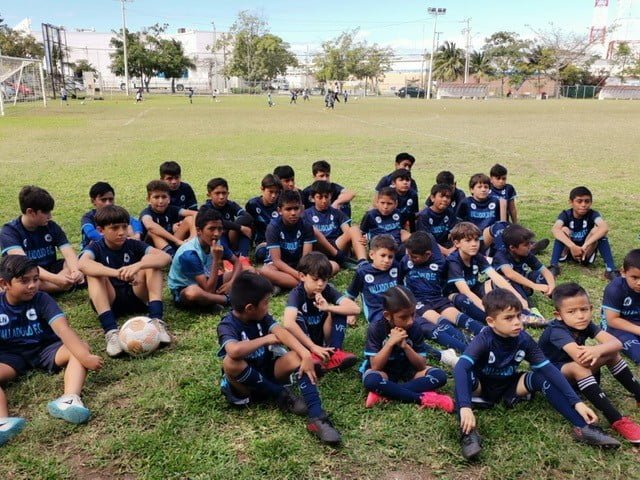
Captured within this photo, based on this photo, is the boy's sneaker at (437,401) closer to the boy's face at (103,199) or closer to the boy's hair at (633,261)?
the boy's hair at (633,261)

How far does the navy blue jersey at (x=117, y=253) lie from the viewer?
4375 mm

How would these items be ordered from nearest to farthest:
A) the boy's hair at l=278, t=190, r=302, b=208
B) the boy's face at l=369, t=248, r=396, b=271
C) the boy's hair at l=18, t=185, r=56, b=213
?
1. the boy's face at l=369, t=248, r=396, b=271
2. the boy's hair at l=18, t=185, r=56, b=213
3. the boy's hair at l=278, t=190, r=302, b=208

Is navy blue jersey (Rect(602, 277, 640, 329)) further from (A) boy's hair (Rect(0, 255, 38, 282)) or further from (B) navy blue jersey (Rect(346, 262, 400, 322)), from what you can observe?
(A) boy's hair (Rect(0, 255, 38, 282))

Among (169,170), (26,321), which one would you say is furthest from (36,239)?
(169,170)

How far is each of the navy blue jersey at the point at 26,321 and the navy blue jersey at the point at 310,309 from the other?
150cm

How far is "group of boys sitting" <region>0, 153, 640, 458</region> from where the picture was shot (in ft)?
10.2

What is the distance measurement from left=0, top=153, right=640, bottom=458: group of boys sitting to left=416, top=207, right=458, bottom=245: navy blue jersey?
0.5 inches

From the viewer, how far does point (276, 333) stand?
323 centimetres

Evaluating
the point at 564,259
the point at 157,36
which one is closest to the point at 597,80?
the point at 157,36

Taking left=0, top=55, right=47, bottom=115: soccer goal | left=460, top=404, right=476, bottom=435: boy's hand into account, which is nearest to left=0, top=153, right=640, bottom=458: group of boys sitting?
→ left=460, top=404, right=476, bottom=435: boy's hand

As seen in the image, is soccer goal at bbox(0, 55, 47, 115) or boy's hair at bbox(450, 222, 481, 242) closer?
boy's hair at bbox(450, 222, 481, 242)

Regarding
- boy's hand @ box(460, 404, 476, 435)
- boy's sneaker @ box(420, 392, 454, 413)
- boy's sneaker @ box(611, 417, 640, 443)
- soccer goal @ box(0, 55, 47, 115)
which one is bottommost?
boy's sneaker @ box(420, 392, 454, 413)

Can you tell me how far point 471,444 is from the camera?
9.27 ft

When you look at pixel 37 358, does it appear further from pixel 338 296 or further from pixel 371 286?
pixel 371 286
